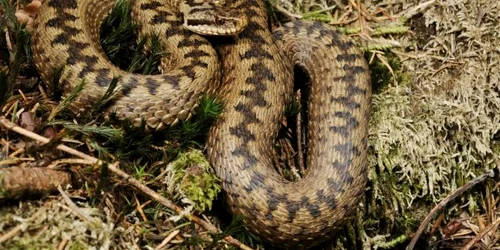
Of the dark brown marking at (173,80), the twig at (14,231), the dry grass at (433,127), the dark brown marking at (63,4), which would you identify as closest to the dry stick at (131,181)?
the twig at (14,231)

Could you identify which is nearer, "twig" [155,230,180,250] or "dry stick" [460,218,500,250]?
"twig" [155,230,180,250]

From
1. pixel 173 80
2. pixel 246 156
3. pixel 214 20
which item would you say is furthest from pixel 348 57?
pixel 173 80

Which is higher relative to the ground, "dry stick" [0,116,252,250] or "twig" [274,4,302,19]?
"twig" [274,4,302,19]

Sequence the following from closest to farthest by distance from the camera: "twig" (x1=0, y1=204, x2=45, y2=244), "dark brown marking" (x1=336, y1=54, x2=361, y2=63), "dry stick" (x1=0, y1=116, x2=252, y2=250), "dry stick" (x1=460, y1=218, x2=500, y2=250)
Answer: "twig" (x1=0, y1=204, x2=45, y2=244), "dry stick" (x1=0, y1=116, x2=252, y2=250), "dry stick" (x1=460, y1=218, x2=500, y2=250), "dark brown marking" (x1=336, y1=54, x2=361, y2=63)

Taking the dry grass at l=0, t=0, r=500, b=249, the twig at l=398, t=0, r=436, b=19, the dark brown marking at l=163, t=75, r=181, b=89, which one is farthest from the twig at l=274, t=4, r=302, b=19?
the dark brown marking at l=163, t=75, r=181, b=89

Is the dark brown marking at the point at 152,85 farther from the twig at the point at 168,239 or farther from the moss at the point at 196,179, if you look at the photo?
the twig at the point at 168,239

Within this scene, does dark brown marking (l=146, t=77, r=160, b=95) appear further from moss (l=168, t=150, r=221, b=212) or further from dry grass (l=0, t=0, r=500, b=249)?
dry grass (l=0, t=0, r=500, b=249)

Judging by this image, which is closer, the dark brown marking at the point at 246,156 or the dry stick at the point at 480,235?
the dark brown marking at the point at 246,156
